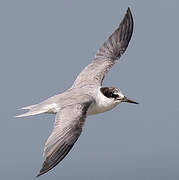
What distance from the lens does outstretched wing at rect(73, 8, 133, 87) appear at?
70.9ft

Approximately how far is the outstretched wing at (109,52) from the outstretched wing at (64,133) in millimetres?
3524

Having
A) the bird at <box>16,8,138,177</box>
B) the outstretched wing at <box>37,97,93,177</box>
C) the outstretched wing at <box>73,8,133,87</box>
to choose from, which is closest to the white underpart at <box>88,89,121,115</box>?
the bird at <box>16,8,138,177</box>

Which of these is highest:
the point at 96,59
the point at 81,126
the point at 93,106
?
the point at 96,59

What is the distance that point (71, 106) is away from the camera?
58.3 ft

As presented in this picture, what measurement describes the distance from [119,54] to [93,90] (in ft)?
11.6

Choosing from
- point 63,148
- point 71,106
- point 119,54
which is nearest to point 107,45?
point 119,54

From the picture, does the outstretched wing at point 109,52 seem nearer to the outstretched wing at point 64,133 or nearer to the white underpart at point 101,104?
the white underpart at point 101,104

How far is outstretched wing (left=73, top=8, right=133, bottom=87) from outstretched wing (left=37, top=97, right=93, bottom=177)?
352 centimetres

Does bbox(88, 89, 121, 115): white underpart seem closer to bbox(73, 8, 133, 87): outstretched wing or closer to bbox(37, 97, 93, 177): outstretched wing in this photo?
bbox(37, 97, 93, 177): outstretched wing

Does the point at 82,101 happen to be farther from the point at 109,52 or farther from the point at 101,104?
the point at 109,52

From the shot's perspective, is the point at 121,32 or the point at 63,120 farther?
the point at 121,32

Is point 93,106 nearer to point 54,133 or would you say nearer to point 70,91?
point 70,91

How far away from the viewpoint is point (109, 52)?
2294 cm

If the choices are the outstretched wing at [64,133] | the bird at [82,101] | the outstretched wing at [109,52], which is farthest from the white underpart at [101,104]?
the outstretched wing at [109,52]
